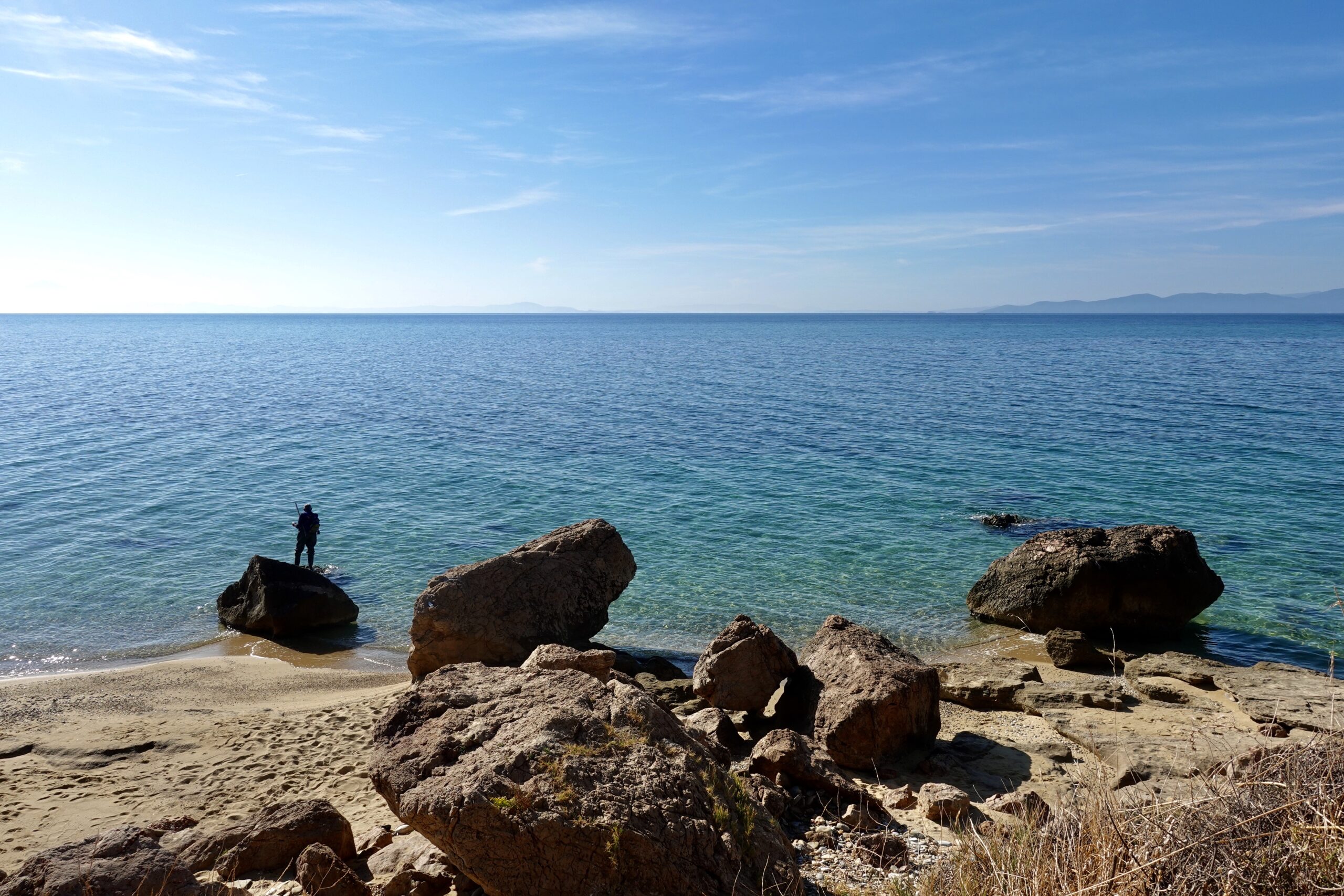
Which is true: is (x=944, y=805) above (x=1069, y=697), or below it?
above

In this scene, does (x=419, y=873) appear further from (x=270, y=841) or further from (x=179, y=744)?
(x=179, y=744)

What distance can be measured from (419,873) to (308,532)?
1453 centimetres

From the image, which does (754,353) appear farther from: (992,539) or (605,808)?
(605,808)

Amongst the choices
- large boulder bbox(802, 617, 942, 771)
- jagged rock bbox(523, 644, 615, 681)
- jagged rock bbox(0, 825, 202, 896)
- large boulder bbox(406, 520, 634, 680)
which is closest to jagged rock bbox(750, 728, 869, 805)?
large boulder bbox(802, 617, 942, 771)

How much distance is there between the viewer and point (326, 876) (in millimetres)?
Answer: 6348

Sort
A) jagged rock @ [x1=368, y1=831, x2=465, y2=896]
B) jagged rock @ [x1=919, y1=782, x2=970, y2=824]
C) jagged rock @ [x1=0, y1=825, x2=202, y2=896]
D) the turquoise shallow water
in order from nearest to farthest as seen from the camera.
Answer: jagged rock @ [x1=0, y1=825, x2=202, y2=896] < jagged rock @ [x1=368, y1=831, x2=465, y2=896] < jagged rock @ [x1=919, y1=782, x2=970, y2=824] < the turquoise shallow water

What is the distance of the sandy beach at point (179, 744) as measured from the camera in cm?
891

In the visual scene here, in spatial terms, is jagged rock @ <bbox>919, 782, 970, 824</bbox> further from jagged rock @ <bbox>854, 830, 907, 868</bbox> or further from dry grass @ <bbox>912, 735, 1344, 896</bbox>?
dry grass @ <bbox>912, 735, 1344, 896</bbox>

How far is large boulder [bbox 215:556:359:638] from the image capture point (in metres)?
16.0

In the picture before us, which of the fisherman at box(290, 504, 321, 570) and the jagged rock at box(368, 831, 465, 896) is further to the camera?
the fisherman at box(290, 504, 321, 570)

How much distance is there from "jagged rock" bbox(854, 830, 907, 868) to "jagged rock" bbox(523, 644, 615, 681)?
2.86 meters

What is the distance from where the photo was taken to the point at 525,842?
17.8ft

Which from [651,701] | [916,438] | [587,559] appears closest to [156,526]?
[587,559]

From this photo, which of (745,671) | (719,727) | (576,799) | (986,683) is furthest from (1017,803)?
(576,799)
